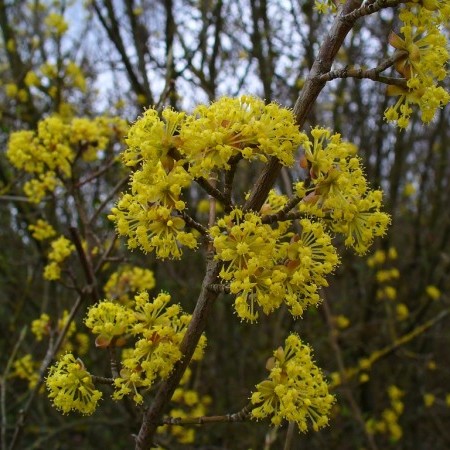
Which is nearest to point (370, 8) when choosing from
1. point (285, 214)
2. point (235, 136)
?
point (235, 136)

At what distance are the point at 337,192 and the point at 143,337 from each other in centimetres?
82

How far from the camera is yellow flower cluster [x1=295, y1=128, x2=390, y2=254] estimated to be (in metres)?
1.70

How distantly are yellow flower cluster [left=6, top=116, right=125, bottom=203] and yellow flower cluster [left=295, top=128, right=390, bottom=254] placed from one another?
1937mm

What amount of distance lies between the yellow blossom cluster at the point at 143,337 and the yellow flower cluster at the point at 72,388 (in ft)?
0.28

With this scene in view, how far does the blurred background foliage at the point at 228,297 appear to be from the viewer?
17.1ft

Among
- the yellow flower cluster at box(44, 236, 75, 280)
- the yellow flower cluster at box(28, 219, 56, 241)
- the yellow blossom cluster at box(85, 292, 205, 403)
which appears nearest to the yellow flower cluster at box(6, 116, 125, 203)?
the yellow flower cluster at box(28, 219, 56, 241)

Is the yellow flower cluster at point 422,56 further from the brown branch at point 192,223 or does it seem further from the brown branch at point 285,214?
the brown branch at point 192,223

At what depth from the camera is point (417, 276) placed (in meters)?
7.88

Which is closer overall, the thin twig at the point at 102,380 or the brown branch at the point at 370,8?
the brown branch at the point at 370,8

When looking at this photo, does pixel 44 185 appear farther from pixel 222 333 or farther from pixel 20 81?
pixel 222 333

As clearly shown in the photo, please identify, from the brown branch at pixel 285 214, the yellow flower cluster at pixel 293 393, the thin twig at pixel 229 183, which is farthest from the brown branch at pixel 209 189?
the yellow flower cluster at pixel 293 393

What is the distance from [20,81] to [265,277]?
464cm

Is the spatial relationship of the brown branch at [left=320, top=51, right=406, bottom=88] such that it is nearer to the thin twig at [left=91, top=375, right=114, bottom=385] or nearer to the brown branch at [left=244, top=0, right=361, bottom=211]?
the brown branch at [left=244, top=0, right=361, bottom=211]

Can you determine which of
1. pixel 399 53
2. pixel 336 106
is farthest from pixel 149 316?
pixel 336 106
